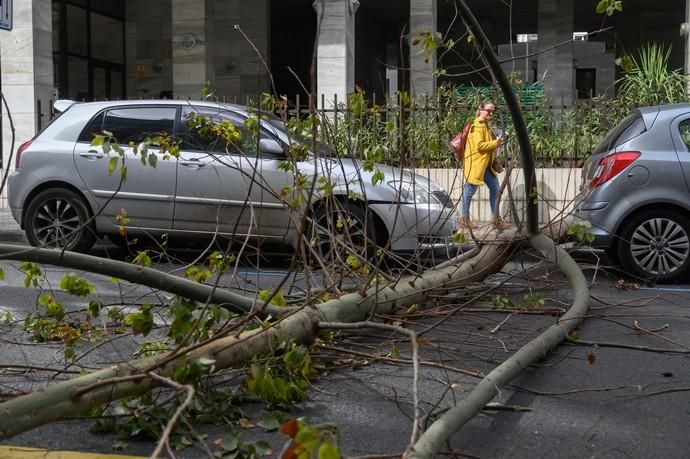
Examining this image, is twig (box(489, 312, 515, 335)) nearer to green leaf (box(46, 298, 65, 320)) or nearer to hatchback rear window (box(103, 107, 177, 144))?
green leaf (box(46, 298, 65, 320))

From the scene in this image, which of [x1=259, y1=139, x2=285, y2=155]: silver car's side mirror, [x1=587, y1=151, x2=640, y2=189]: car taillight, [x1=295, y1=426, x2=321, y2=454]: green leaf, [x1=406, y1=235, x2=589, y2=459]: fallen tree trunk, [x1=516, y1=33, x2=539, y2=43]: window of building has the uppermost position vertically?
[x1=516, y1=33, x2=539, y2=43]: window of building

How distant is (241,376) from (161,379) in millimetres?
1071

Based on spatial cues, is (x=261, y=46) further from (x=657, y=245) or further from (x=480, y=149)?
(x=657, y=245)

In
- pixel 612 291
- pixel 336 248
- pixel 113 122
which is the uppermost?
pixel 113 122

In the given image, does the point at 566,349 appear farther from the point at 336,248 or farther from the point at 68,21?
the point at 68,21

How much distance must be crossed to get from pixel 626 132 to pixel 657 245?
113cm

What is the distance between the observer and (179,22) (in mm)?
18969

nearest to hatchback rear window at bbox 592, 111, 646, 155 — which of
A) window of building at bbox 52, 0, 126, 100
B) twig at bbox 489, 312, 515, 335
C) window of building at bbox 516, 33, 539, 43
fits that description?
twig at bbox 489, 312, 515, 335

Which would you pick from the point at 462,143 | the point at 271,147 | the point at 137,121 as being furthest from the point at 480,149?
the point at 137,121

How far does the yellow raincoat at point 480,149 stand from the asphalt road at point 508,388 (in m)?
4.34

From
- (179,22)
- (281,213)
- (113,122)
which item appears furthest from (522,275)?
(179,22)

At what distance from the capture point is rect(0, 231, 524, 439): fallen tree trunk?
114 inches

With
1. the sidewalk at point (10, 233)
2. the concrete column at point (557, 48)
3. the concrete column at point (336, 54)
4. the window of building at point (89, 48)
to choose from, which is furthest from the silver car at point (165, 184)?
the concrete column at point (557, 48)

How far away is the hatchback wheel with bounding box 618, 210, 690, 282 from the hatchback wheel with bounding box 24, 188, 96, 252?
5.55m
